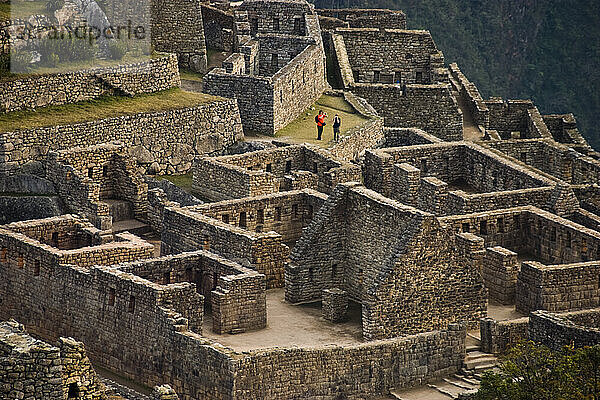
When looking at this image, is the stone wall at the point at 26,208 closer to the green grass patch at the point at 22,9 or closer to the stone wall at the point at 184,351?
the stone wall at the point at 184,351

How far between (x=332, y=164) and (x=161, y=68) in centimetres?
836

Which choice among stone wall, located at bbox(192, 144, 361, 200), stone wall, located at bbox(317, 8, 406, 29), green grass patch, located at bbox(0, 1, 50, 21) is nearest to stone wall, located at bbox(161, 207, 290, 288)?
stone wall, located at bbox(192, 144, 361, 200)

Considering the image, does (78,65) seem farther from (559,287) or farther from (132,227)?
(559,287)

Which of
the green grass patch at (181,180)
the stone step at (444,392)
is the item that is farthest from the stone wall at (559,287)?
the green grass patch at (181,180)

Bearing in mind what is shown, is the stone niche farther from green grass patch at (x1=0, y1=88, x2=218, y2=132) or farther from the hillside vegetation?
the hillside vegetation

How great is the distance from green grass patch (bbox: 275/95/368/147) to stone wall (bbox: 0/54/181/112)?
422cm

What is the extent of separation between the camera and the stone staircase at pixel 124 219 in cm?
6378

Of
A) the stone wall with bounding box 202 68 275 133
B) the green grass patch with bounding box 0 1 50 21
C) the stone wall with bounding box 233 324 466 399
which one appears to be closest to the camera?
the stone wall with bounding box 233 324 466 399

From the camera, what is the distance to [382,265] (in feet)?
187

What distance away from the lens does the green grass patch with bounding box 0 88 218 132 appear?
2608 inches

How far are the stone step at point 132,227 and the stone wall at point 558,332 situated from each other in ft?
44.4

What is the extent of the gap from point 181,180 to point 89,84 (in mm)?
4556

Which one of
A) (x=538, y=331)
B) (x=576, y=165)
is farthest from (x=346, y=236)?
(x=576, y=165)

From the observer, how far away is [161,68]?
239 feet
